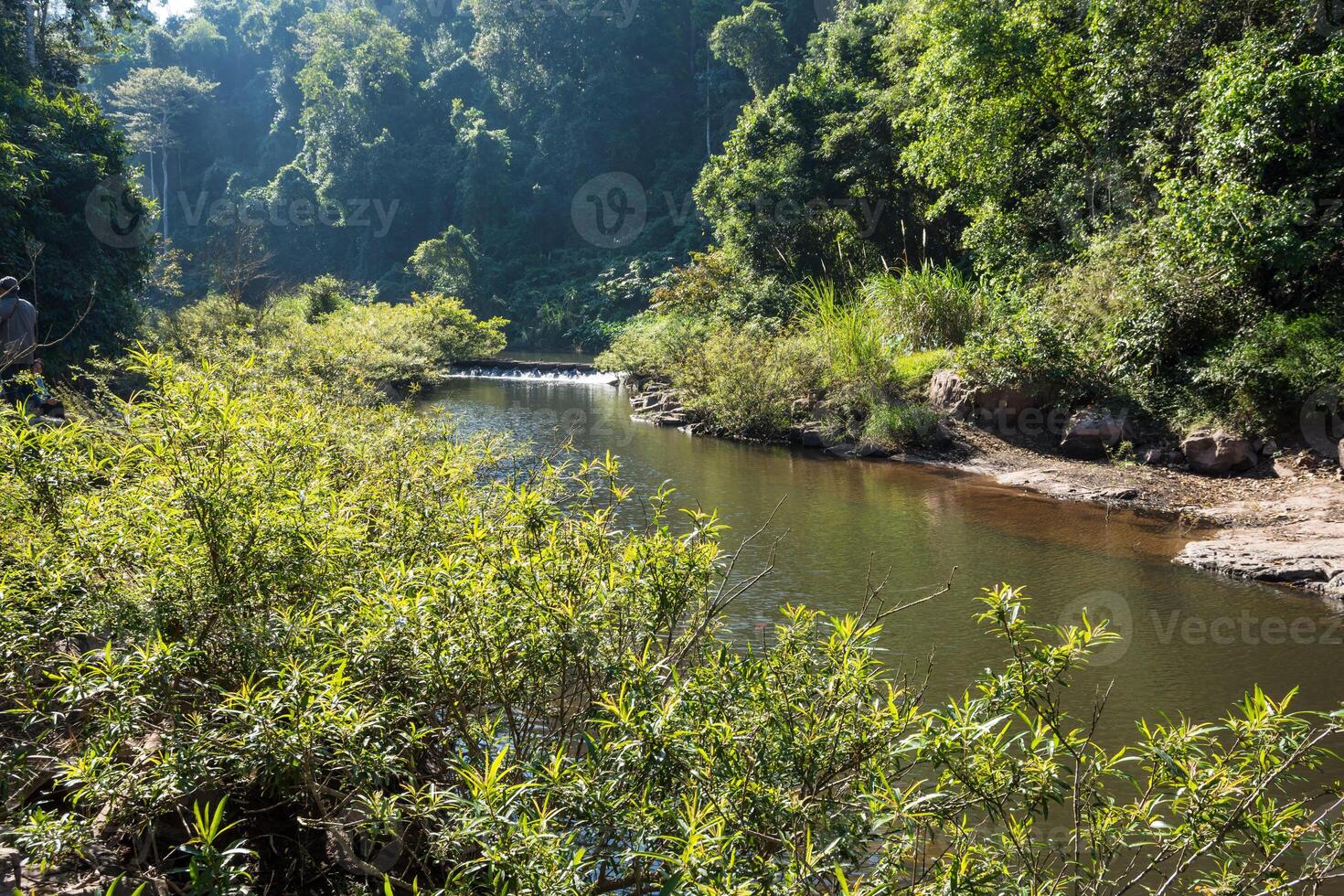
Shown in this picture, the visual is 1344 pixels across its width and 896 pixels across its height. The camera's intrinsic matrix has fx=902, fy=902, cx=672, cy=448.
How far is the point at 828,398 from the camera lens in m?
16.7

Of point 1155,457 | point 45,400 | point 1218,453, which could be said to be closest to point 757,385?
point 1155,457

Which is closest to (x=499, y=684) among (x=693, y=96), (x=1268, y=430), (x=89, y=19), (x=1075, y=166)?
(x=1268, y=430)

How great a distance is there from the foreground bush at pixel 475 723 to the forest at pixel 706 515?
2cm

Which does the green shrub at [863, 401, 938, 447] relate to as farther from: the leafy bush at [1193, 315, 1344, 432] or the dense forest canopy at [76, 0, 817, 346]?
the dense forest canopy at [76, 0, 817, 346]

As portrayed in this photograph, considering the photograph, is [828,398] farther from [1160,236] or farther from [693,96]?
[693,96]

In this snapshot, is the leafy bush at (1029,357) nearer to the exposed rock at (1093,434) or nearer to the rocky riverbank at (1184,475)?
the rocky riverbank at (1184,475)

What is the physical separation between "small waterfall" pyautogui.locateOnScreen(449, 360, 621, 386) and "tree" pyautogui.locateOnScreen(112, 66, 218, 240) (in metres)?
40.2

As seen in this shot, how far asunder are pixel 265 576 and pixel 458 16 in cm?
7474

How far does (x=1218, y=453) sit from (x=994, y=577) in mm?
5390

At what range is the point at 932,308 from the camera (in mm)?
17344

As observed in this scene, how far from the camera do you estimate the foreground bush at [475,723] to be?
224 centimetres

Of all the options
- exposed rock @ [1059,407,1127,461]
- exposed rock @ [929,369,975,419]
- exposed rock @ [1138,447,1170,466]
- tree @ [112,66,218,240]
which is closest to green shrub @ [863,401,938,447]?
exposed rock @ [929,369,975,419]

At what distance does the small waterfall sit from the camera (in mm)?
28469

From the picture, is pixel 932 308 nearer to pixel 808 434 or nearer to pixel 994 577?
pixel 808 434
